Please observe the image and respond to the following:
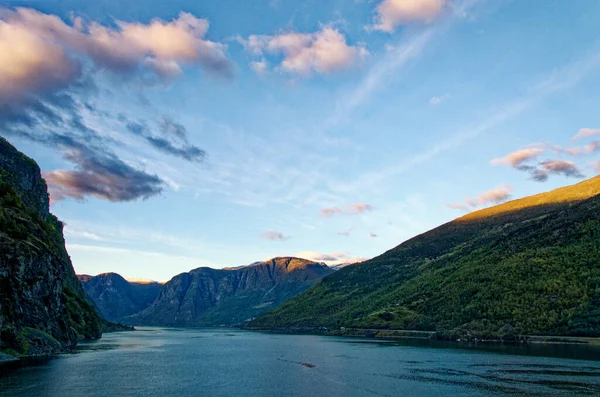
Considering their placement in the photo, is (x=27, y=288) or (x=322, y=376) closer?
(x=322, y=376)

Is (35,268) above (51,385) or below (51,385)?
above

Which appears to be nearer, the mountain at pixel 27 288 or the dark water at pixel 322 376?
the dark water at pixel 322 376

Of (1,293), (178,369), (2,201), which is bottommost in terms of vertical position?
(178,369)

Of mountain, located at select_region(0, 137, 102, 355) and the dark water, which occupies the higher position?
mountain, located at select_region(0, 137, 102, 355)

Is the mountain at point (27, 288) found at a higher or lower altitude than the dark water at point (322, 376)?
higher

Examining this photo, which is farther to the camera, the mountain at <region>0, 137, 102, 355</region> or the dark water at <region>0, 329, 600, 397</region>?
the mountain at <region>0, 137, 102, 355</region>

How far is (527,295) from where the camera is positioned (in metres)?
186

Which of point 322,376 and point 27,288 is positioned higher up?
point 27,288

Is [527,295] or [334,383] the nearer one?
[334,383]

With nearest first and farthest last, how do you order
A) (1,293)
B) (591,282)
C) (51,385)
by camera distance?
(51,385) < (1,293) < (591,282)

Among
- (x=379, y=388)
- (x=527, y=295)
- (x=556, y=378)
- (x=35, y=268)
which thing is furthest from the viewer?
(x=527, y=295)

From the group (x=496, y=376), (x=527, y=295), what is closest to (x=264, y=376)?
(x=496, y=376)

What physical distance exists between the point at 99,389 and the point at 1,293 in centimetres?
4558

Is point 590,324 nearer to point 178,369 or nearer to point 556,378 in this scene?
point 556,378
